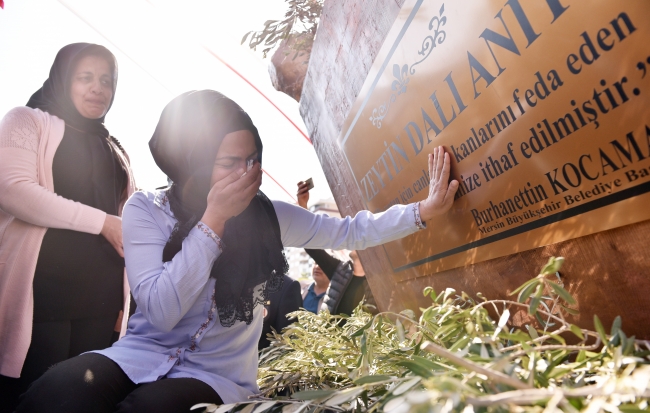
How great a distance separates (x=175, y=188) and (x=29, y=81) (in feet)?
11.0

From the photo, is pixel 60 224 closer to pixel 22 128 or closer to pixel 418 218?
pixel 22 128

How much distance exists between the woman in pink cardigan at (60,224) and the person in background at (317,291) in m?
1.95

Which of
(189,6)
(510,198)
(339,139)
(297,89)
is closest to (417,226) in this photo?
(510,198)

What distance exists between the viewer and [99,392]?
3.64ft

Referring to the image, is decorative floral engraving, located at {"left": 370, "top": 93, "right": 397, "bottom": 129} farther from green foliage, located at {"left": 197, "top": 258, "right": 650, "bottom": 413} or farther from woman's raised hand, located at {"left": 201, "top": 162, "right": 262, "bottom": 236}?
green foliage, located at {"left": 197, "top": 258, "right": 650, "bottom": 413}

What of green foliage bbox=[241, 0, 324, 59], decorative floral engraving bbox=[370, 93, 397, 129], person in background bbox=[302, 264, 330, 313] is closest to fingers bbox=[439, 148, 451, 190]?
decorative floral engraving bbox=[370, 93, 397, 129]

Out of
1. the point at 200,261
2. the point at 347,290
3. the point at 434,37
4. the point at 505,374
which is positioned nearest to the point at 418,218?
the point at 434,37

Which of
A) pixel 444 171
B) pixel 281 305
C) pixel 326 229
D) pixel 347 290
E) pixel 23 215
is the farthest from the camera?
pixel 281 305

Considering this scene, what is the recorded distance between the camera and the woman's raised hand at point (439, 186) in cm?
123

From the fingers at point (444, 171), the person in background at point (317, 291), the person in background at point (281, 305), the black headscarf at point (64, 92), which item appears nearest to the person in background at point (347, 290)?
the person in background at point (281, 305)

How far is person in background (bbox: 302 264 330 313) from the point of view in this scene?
388 centimetres

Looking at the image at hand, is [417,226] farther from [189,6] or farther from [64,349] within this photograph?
[189,6]

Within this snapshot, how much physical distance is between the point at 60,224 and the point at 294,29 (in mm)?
1290

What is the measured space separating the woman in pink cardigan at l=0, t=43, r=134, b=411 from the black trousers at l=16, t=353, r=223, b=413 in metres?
0.76
